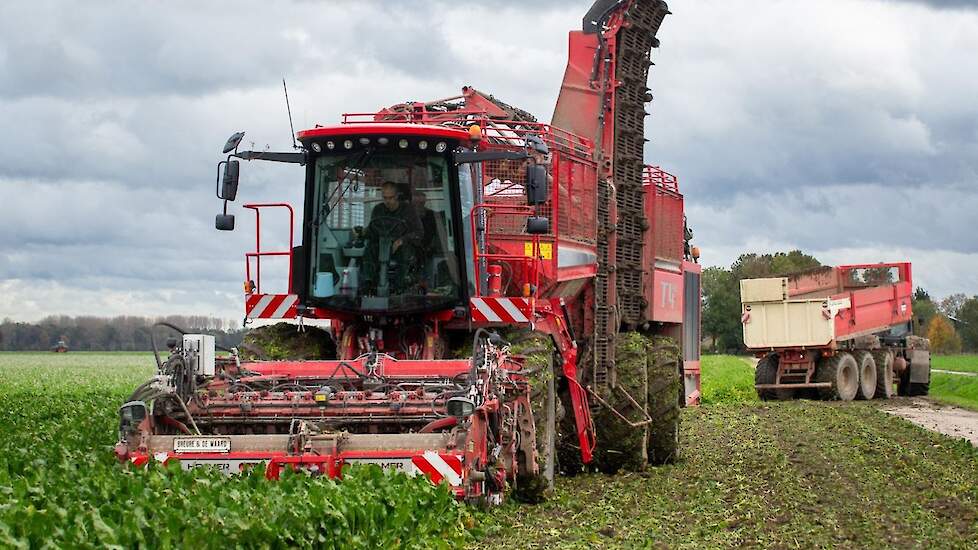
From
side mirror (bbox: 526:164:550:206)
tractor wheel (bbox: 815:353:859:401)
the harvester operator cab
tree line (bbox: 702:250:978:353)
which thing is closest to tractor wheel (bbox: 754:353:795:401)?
tractor wheel (bbox: 815:353:859:401)

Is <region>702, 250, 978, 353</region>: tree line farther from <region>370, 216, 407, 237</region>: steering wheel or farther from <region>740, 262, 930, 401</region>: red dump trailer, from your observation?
<region>370, 216, 407, 237</region>: steering wheel

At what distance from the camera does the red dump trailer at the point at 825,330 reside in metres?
32.1

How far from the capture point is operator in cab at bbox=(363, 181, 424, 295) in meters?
12.4

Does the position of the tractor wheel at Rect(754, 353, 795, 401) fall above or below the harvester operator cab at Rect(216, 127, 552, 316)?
below

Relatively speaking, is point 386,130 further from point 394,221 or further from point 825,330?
point 825,330

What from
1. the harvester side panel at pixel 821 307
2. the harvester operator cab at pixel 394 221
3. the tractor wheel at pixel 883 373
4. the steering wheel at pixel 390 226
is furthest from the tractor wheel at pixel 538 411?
the tractor wheel at pixel 883 373

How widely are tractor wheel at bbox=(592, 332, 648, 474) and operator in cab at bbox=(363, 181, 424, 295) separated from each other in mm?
3884

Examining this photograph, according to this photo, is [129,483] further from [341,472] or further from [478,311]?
[478,311]

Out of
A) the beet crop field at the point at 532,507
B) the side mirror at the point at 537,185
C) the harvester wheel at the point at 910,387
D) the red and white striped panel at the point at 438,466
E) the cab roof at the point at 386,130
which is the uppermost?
the cab roof at the point at 386,130

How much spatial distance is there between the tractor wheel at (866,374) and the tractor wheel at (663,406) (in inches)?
721

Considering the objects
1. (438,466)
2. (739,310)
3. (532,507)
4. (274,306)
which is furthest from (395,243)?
(739,310)

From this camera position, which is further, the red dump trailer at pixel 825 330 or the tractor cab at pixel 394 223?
the red dump trailer at pixel 825 330

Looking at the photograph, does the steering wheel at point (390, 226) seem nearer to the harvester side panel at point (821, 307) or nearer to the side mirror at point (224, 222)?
the side mirror at point (224, 222)

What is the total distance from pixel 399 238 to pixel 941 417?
18960 mm
